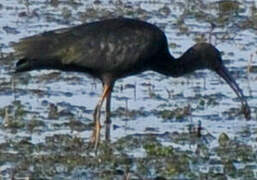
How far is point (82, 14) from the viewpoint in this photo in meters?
18.1

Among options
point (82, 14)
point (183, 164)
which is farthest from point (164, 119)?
point (82, 14)

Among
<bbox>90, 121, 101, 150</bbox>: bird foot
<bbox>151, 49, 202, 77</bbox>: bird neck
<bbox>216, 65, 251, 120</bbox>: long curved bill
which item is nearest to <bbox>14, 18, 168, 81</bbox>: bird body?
<bbox>151, 49, 202, 77</bbox>: bird neck

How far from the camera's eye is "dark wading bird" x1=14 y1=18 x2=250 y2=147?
42.4ft

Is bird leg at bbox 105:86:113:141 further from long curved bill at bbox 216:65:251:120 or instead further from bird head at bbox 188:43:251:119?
long curved bill at bbox 216:65:251:120

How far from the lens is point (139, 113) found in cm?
1395

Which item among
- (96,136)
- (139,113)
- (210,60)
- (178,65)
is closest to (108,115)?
(139,113)

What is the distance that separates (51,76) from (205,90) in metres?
1.58

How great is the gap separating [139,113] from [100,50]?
1.06 metres

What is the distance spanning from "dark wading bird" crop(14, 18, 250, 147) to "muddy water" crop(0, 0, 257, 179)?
0.43 m

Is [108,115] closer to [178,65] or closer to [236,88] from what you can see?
[178,65]

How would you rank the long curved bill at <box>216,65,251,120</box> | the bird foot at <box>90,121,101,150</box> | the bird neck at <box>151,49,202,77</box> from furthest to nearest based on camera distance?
1. the long curved bill at <box>216,65,251,120</box>
2. the bird neck at <box>151,49,202,77</box>
3. the bird foot at <box>90,121,101,150</box>

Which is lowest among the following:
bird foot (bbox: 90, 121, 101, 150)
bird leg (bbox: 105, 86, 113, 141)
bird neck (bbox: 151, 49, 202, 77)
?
bird foot (bbox: 90, 121, 101, 150)

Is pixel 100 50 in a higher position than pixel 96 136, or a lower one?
higher

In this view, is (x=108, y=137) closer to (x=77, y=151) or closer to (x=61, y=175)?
(x=77, y=151)
